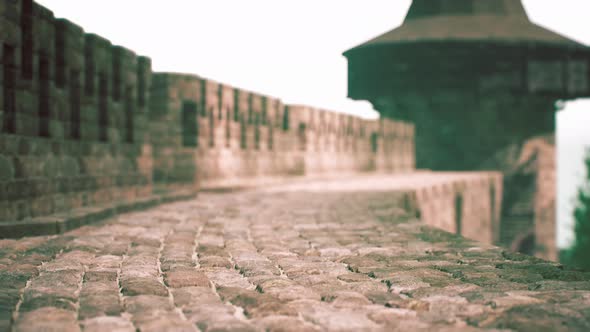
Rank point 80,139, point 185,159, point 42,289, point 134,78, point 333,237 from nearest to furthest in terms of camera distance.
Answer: point 42,289 < point 333,237 < point 80,139 < point 134,78 < point 185,159

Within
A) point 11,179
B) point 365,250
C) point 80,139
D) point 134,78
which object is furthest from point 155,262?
point 134,78

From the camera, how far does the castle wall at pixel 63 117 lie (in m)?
5.07

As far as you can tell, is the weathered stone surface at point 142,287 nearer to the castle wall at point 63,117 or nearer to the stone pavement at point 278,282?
the stone pavement at point 278,282

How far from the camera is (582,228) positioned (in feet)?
103

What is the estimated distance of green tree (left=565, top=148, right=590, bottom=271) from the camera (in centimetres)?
2956

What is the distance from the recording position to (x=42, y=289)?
9.52 feet

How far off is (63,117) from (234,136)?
5.49 meters

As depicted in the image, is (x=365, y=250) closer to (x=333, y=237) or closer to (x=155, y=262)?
(x=333, y=237)

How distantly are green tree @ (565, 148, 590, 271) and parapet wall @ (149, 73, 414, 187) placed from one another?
51.8 feet

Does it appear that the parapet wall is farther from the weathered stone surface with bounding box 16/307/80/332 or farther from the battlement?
the weathered stone surface with bounding box 16/307/80/332

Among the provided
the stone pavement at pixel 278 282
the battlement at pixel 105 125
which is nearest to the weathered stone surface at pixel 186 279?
the stone pavement at pixel 278 282

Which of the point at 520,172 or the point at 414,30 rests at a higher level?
the point at 414,30

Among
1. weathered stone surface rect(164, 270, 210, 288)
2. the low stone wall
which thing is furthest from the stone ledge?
the low stone wall

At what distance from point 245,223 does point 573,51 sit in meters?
22.9
